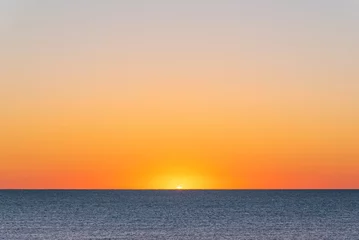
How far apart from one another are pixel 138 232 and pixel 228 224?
72.1 feet

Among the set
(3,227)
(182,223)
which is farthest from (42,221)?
(182,223)

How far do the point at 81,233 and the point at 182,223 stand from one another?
85.9ft

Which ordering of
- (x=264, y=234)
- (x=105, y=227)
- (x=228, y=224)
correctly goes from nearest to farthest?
(x=264, y=234) < (x=105, y=227) < (x=228, y=224)

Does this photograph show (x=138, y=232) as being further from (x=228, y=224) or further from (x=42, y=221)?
(x=42, y=221)

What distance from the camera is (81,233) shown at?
10844cm

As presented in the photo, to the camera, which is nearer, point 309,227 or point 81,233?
point 81,233

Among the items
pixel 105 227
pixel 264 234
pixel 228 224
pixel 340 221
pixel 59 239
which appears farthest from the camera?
pixel 340 221

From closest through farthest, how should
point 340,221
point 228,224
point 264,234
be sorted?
point 264,234, point 228,224, point 340,221

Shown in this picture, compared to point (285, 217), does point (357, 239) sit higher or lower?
→ lower

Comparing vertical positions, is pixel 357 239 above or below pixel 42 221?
below

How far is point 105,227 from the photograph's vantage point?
120812mm

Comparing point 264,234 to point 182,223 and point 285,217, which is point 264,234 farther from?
point 285,217

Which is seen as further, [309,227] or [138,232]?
[309,227]

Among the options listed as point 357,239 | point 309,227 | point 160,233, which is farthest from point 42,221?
point 357,239
